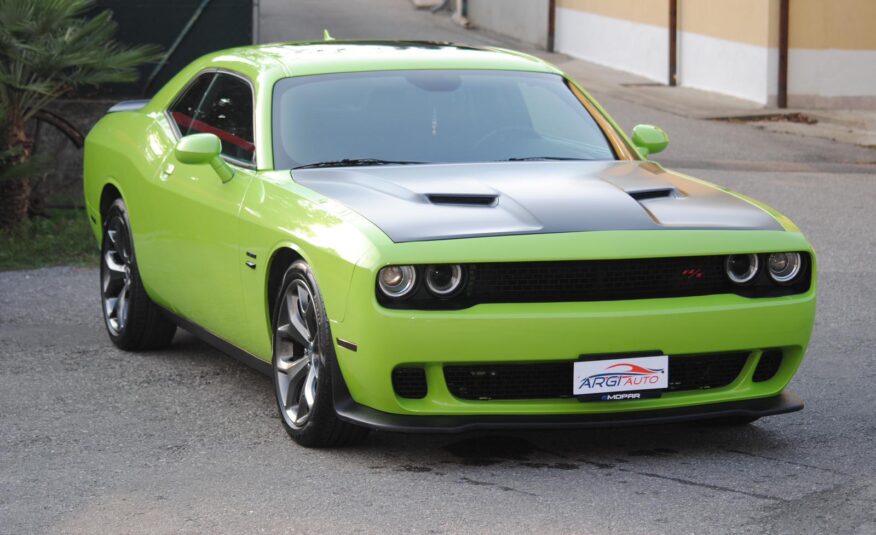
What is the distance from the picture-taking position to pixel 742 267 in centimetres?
590

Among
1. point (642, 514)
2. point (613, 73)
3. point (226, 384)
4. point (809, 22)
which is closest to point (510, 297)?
point (642, 514)

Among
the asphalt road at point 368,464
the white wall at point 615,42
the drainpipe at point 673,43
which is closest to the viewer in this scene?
the asphalt road at point 368,464

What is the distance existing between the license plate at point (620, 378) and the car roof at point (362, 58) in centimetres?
209

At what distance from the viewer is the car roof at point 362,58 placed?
23.5ft

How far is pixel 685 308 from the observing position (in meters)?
5.67

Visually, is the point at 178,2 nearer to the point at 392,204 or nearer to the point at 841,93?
the point at 841,93

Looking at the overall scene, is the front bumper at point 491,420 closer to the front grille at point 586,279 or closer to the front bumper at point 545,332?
the front bumper at point 545,332

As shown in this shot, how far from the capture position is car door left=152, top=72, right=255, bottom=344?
672 centimetres

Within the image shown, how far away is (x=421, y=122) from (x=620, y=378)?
176cm

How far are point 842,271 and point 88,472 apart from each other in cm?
589

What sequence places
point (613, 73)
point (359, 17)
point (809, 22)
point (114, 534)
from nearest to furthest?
point (114, 534), point (809, 22), point (613, 73), point (359, 17)

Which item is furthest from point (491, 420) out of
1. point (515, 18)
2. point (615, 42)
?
point (515, 18)

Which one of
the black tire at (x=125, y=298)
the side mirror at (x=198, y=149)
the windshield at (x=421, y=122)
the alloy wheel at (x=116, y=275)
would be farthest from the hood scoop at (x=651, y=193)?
the alloy wheel at (x=116, y=275)

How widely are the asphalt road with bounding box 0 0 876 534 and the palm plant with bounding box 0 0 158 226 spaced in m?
3.73
